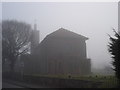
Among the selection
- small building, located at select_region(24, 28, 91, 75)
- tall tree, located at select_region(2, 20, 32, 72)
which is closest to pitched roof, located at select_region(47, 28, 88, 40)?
small building, located at select_region(24, 28, 91, 75)

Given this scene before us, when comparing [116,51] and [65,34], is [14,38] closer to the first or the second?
[65,34]

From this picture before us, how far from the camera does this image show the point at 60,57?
56.1 meters

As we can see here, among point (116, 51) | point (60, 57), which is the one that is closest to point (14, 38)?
point (60, 57)

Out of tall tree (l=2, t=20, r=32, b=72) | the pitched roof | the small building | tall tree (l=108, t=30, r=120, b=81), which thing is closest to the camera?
tall tree (l=108, t=30, r=120, b=81)

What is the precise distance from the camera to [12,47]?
2440 inches

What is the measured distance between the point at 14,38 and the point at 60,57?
11.5 meters

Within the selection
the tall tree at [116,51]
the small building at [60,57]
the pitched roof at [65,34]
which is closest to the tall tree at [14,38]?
the small building at [60,57]

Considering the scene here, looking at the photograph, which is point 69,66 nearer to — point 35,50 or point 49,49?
point 49,49

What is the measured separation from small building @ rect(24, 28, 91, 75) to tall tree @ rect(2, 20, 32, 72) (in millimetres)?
2939

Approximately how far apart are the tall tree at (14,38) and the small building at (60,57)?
2.94 meters

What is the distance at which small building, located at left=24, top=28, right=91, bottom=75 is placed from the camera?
55.3 m

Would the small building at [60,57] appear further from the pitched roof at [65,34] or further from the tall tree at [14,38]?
the tall tree at [14,38]

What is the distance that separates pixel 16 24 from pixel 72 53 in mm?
13813

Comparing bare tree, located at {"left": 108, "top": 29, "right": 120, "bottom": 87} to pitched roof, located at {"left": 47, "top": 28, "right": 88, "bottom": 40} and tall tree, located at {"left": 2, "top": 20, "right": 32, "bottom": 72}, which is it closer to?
pitched roof, located at {"left": 47, "top": 28, "right": 88, "bottom": 40}
